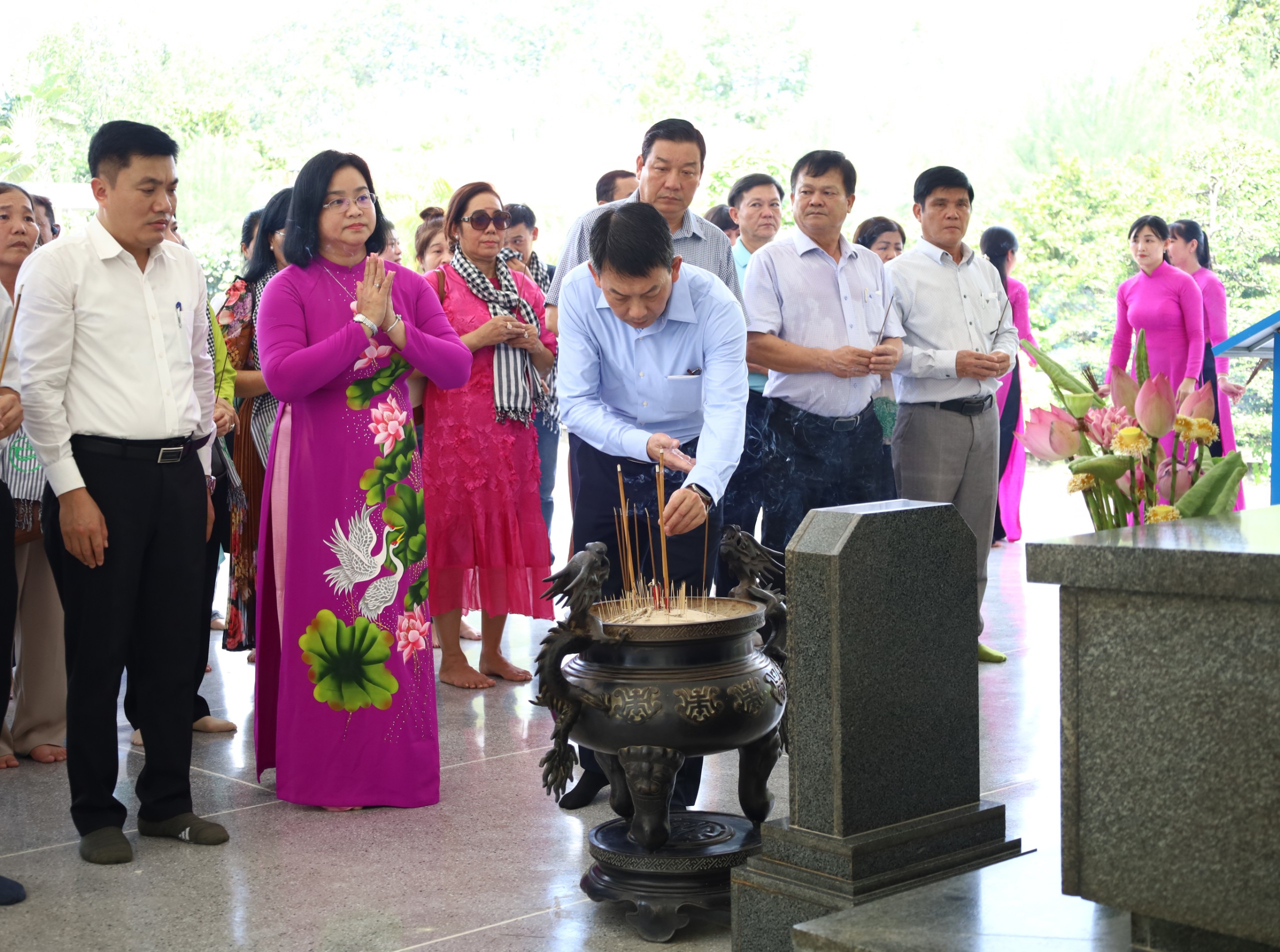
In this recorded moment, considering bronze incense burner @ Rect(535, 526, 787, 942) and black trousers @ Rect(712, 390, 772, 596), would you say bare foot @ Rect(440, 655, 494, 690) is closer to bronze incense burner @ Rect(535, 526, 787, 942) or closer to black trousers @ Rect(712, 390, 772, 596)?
black trousers @ Rect(712, 390, 772, 596)

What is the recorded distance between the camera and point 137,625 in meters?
3.17

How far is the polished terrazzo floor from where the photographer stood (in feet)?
8.57

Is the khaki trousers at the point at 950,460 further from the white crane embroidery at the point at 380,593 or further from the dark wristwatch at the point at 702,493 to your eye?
the white crane embroidery at the point at 380,593

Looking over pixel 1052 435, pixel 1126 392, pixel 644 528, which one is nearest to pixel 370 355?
pixel 644 528

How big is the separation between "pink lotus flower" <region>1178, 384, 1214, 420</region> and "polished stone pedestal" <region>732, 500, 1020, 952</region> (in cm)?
45

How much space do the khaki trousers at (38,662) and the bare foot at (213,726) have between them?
0.40 m

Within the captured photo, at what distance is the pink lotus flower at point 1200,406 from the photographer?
2.36m

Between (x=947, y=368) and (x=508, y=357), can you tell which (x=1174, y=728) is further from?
(x=508, y=357)

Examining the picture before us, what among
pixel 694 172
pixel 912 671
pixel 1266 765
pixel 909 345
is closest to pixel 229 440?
pixel 694 172

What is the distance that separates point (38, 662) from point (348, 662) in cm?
119

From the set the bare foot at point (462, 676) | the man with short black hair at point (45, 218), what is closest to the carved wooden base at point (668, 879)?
the bare foot at point (462, 676)

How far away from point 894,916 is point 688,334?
1466 mm

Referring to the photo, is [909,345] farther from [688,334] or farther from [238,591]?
[238,591]

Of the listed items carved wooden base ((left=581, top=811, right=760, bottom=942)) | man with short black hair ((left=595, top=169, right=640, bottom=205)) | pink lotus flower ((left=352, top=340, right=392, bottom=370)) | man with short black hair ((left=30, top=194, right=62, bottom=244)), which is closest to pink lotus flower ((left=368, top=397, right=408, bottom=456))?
pink lotus flower ((left=352, top=340, right=392, bottom=370))
